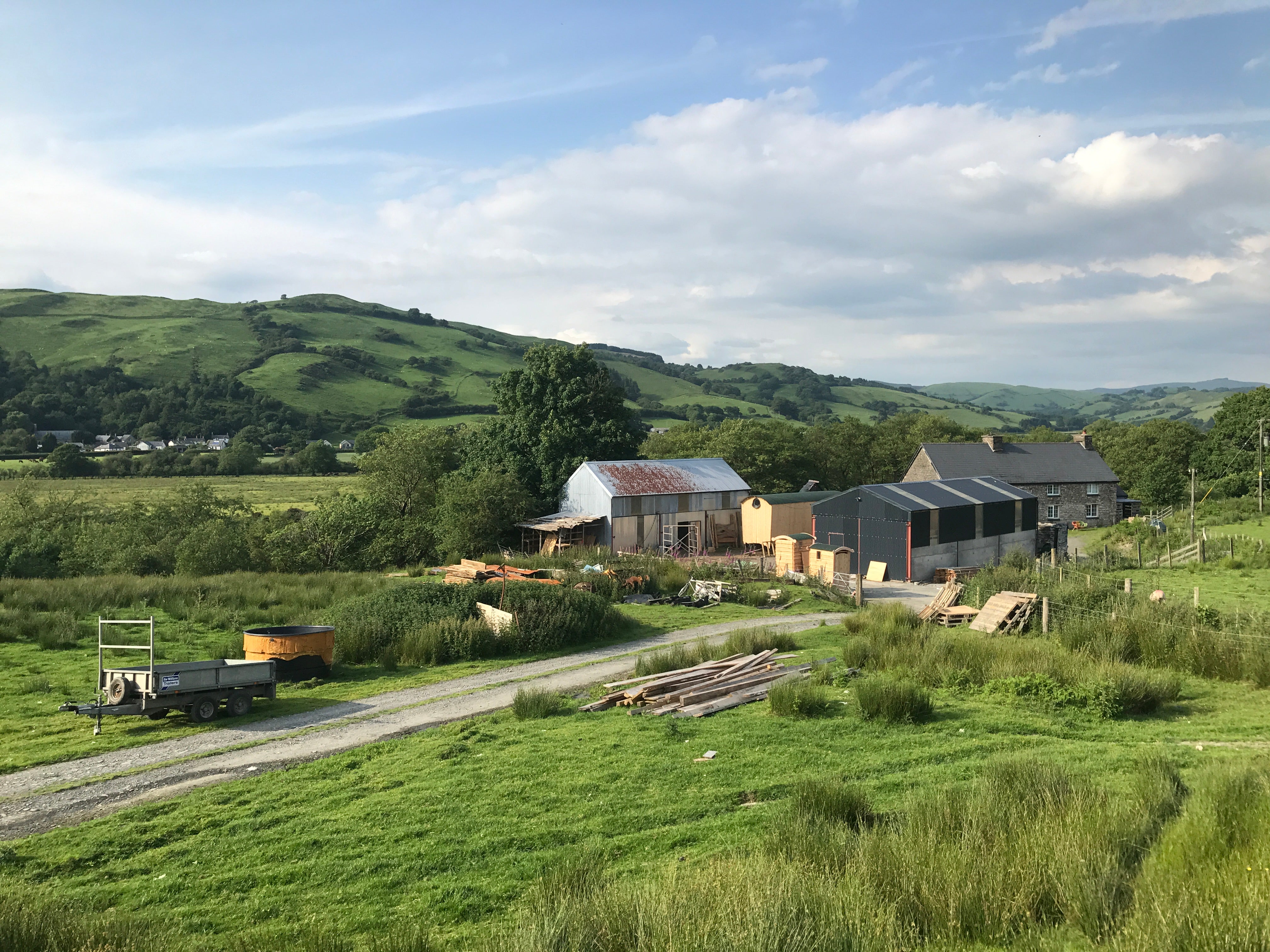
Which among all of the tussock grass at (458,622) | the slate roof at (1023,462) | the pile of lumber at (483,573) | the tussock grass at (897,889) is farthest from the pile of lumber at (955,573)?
the tussock grass at (897,889)

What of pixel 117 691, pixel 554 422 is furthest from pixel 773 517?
pixel 117 691

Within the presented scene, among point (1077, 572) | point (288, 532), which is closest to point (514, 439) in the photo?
point (288, 532)

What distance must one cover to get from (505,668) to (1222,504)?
62.7 meters

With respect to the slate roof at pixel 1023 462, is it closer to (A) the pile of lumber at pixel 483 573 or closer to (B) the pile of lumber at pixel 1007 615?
(A) the pile of lumber at pixel 483 573

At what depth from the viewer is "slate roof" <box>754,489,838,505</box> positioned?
149 feet

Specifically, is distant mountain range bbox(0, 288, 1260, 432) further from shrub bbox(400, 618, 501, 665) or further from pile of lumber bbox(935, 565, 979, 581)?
shrub bbox(400, 618, 501, 665)

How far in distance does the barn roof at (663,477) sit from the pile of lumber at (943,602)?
2113 cm

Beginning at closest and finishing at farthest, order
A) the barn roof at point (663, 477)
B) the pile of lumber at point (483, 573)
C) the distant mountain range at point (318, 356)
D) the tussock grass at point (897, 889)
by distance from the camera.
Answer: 1. the tussock grass at point (897, 889)
2. the pile of lumber at point (483, 573)
3. the barn roof at point (663, 477)
4. the distant mountain range at point (318, 356)

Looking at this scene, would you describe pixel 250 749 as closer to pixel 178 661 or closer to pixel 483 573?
pixel 178 661

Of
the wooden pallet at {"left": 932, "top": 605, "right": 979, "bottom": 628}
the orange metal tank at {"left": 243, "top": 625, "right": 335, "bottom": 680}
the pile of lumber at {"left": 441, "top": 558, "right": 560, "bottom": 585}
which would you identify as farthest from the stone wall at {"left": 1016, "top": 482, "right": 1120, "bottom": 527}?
the orange metal tank at {"left": 243, "top": 625, "right": 335, "bottom": 680}

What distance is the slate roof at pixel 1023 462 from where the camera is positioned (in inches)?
2474

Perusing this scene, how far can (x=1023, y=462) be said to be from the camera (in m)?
65.8

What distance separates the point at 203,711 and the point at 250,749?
2.10 meters

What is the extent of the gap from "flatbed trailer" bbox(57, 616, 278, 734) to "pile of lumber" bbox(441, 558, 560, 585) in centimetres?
1376
